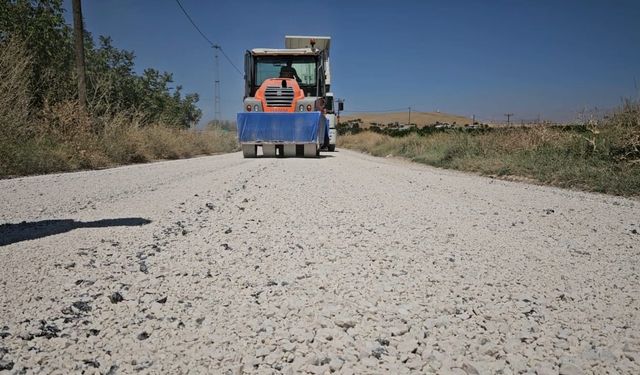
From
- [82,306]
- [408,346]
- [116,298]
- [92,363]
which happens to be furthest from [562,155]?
[92,363]

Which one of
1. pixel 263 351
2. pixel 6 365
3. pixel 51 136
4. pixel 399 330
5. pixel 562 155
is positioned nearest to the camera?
pixel 6 365

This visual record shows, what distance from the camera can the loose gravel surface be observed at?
3.96ft

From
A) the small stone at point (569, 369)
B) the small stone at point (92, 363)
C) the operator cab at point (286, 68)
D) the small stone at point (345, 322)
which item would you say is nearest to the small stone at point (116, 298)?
the small stone at point (92, 363)

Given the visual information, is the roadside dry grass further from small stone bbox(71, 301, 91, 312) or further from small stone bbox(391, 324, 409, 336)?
small stone bbox(391, 324, 409, 336)

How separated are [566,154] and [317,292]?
8.06 metres

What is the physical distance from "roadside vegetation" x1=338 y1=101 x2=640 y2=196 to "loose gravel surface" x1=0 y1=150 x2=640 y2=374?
312 centimetres

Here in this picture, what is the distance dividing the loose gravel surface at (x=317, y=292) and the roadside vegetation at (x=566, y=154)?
3124mm

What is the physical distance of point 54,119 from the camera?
9.14 metres

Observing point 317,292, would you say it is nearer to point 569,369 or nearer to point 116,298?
point 116,298

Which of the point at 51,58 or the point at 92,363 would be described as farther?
the point at 51,58

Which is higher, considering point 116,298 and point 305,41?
point 305,41

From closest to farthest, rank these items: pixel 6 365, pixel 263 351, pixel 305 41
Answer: pixel 6 365, pixel 263 351, pixel 305 41

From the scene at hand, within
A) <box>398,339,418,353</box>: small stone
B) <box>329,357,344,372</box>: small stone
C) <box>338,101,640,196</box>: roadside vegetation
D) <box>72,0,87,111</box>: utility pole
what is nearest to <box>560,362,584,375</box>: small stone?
<box>398,339,418,353</box>: small stone

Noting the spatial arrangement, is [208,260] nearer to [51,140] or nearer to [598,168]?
[598,168]
